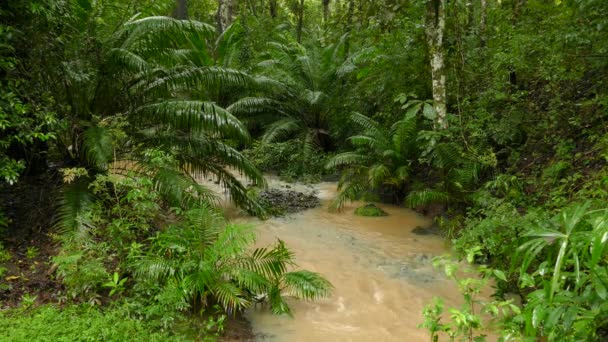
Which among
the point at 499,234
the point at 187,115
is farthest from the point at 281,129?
the point at 499,234

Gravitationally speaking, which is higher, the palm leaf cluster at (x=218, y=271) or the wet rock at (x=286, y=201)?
the wet rock at (x=286, y=201)

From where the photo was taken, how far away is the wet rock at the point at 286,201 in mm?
7409

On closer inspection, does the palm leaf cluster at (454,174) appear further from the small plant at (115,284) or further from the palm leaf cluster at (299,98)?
the palm leaf cluster at (299,98)

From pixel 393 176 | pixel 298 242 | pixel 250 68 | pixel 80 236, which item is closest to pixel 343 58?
pixel 250 68

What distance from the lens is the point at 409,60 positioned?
7.82m

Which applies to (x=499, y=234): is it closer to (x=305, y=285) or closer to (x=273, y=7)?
(x=305, y=285)

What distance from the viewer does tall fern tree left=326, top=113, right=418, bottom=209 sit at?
24.1 feet

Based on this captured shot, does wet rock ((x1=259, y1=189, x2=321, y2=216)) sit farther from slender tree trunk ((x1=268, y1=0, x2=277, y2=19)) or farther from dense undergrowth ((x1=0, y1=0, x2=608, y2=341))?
slender tree trunk ((x1=268, y1=0, x2=277, y2=19))

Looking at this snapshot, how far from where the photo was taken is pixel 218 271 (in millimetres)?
3900

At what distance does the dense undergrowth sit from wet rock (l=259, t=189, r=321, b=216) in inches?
27.8

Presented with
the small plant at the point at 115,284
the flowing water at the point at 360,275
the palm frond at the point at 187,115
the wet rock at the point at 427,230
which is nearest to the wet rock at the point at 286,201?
the flowing water at the point at 360,275

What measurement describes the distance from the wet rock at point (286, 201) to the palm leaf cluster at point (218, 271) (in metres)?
2.87

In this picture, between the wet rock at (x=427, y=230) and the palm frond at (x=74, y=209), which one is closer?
the palm frond at (x=74, y=209)

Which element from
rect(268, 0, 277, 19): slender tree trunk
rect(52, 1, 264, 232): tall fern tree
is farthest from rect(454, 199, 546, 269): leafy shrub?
rect(268, 0, 277, 19): slender tree trunk
